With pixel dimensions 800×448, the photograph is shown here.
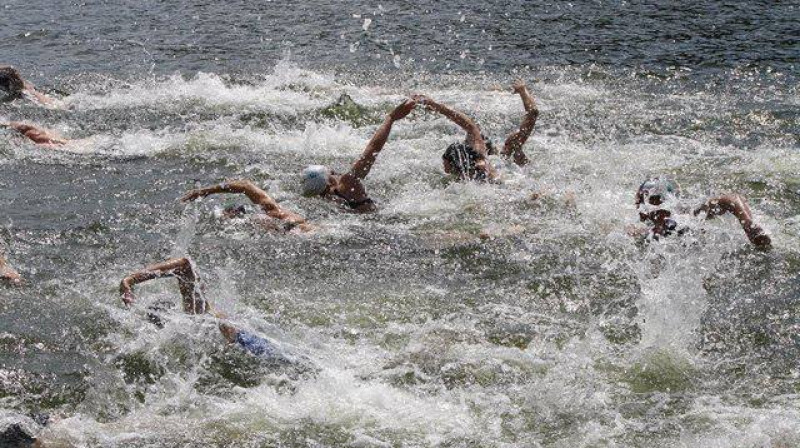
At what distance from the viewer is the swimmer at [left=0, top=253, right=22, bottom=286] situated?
9.23 meters

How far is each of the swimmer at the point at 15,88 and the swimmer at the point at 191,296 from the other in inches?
337

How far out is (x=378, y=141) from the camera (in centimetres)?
1080

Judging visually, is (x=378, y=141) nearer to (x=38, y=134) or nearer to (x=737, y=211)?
(x=737, y=211)

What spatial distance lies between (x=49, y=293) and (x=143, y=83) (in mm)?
8155

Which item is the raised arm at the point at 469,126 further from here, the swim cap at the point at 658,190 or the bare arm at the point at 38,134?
the bare arm at the point at 38,134

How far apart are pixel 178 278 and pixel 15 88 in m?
8.96

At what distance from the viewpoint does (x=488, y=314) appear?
8.59m

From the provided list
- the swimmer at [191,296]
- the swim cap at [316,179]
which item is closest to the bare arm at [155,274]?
the swimmer at [191,296]

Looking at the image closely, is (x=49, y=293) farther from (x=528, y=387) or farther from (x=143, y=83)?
(x=143, y=83)

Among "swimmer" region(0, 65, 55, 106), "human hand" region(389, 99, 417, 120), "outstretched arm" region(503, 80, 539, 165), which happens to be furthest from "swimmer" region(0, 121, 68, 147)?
"outstretched arm" region(503, 80, 539, 165)

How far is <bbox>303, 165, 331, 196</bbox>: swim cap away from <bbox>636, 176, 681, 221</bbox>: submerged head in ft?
11.3

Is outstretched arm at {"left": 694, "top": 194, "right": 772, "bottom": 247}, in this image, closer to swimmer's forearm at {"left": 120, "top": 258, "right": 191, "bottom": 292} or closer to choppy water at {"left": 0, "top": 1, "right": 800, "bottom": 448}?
choppy water at {"left": 0, "top": 1, "right": 800, "bottom": 448}

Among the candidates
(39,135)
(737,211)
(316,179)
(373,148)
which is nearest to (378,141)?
(373,148)

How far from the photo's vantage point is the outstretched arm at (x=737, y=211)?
9039 millimetres
